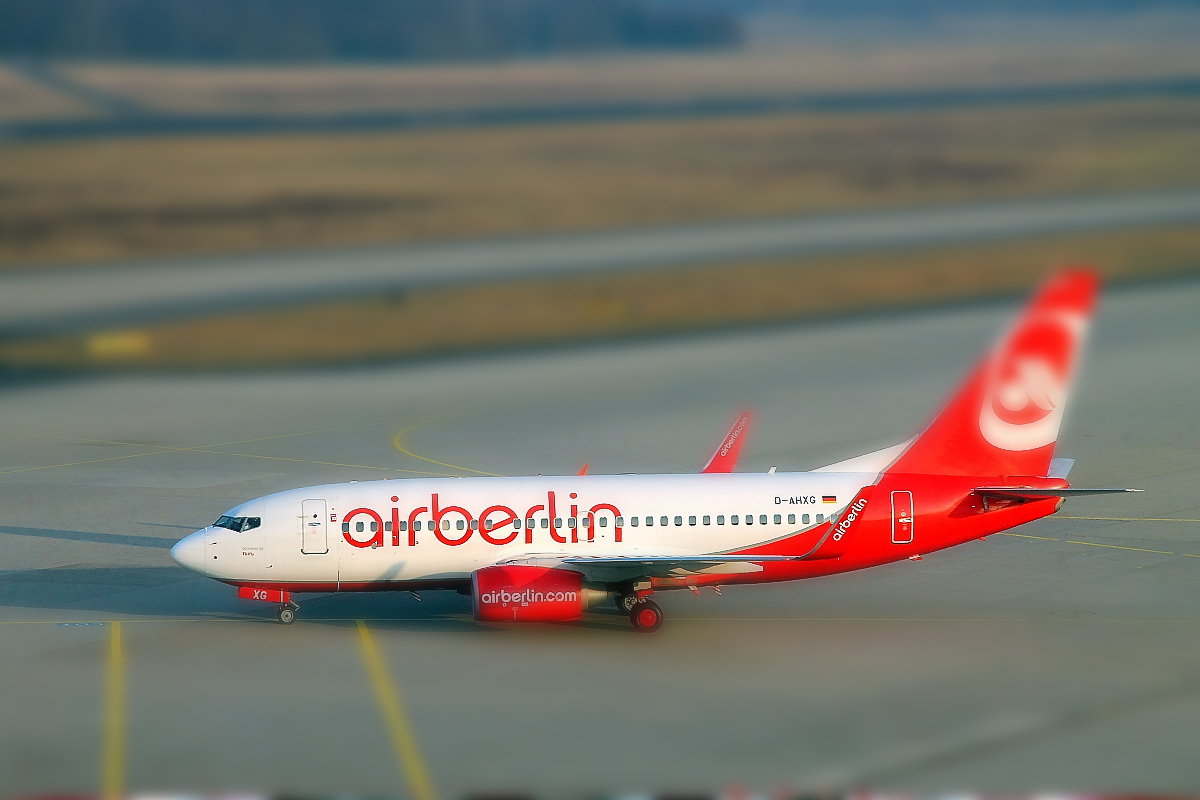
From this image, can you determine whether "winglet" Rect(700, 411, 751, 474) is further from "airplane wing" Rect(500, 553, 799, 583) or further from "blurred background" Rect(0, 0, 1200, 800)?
"airplane wing" Rect(500, 553, 799, 583)

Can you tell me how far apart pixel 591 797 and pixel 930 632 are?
871 cm

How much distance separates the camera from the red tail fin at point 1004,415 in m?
25.7

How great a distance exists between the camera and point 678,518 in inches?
990

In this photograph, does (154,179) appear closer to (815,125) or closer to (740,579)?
(815,125)

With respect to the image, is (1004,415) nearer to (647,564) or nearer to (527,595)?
(647,564)

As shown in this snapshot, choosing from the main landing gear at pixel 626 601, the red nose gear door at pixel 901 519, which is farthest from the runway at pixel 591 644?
the red nose gear door at pixel 901 519

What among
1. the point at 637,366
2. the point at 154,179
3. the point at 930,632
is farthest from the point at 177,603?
the point at 154,179

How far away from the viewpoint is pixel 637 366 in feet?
152

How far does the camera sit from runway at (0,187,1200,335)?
51.5 metres

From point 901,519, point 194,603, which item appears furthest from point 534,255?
point 901,519

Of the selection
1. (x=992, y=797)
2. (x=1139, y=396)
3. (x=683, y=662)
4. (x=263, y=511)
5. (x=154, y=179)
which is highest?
(x=154, y=179)

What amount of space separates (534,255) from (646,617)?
116 ft

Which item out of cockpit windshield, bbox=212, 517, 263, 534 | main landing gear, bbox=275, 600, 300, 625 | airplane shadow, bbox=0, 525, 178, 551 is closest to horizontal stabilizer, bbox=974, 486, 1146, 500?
main landing gear, bbox=275, 600, 300, 625

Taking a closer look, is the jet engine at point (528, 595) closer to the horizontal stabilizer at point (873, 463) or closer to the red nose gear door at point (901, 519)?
the horizontal stabilizer at point (873, 463)
